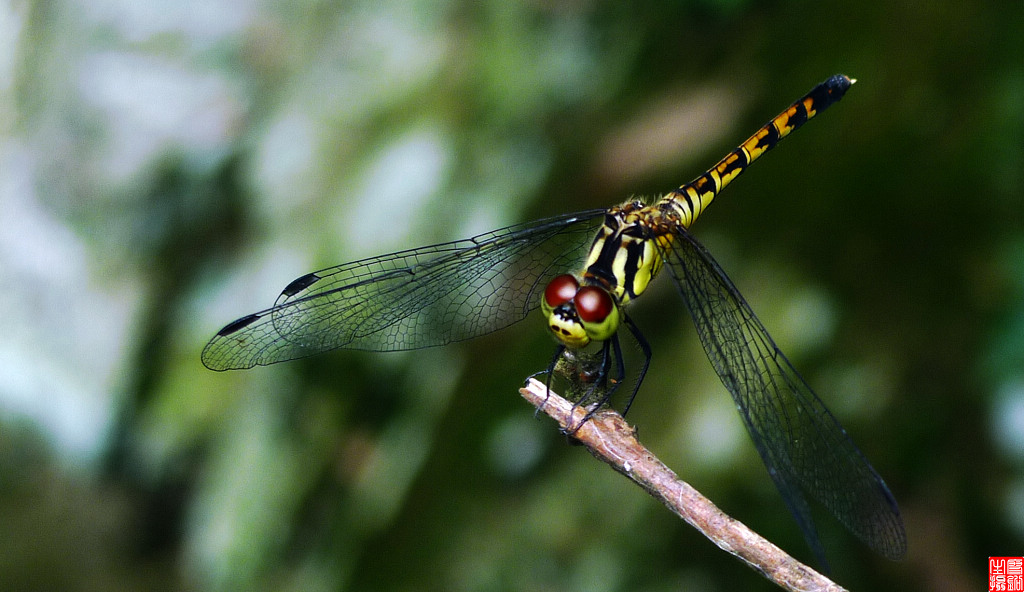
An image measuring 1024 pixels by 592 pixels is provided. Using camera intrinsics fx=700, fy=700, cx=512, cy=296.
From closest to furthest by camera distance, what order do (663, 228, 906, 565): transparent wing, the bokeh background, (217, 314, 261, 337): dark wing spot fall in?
1. (663, 228, 906, 565): transparent wing
2. (217, 314, 261, 337): dark wing spot
3. the bokeh background

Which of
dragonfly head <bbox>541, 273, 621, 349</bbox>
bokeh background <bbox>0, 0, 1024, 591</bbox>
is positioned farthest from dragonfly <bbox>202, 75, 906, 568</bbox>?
bokeh background <bbox>0, 0, 1024, 591</bbox>

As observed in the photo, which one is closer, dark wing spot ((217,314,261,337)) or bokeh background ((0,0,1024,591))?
dark wing spot ((217,314,261,337))

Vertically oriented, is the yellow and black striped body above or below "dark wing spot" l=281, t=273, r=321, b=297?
above

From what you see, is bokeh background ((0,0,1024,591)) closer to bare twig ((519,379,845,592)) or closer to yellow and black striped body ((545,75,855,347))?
yellow and black striped body ((545,75,855,347))

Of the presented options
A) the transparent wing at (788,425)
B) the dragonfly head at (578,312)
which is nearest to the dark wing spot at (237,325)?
the dragonfly head at (578,312)

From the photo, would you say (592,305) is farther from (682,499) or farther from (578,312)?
(682,499)
